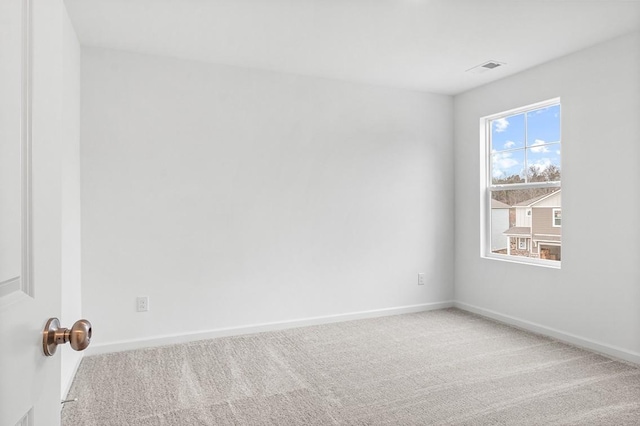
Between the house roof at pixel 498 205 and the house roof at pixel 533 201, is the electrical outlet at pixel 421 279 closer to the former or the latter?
the house roof at pixel 498 205

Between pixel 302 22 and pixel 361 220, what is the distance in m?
2.01

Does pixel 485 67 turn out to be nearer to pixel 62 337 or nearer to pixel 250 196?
pixel 250 196

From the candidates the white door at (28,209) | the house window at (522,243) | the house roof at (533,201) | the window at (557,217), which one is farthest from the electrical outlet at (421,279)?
the white door at (28,209)

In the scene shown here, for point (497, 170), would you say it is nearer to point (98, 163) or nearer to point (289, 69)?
point (289, 69)

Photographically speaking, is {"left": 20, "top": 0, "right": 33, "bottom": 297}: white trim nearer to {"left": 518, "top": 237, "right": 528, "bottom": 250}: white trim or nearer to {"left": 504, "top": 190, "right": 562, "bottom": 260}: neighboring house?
{"left": 504, "top": 190, "right": 562, "bottom": 260}: neighboring house

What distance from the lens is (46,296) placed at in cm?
78

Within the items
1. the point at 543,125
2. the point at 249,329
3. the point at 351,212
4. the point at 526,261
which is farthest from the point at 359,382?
the point at 543,125

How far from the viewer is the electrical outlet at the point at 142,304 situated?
332 cm

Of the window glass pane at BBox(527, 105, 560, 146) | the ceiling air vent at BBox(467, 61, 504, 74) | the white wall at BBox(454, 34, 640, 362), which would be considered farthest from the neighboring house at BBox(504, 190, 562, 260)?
the ceiling air vent at BBox(467, 61, 504, 74)

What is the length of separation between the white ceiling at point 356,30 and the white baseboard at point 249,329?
2.33 metres

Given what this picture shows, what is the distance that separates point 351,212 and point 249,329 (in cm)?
148

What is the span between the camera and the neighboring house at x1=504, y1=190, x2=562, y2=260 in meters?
3.62

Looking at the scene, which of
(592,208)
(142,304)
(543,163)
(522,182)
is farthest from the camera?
(522,182)

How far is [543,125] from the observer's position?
373 cm
